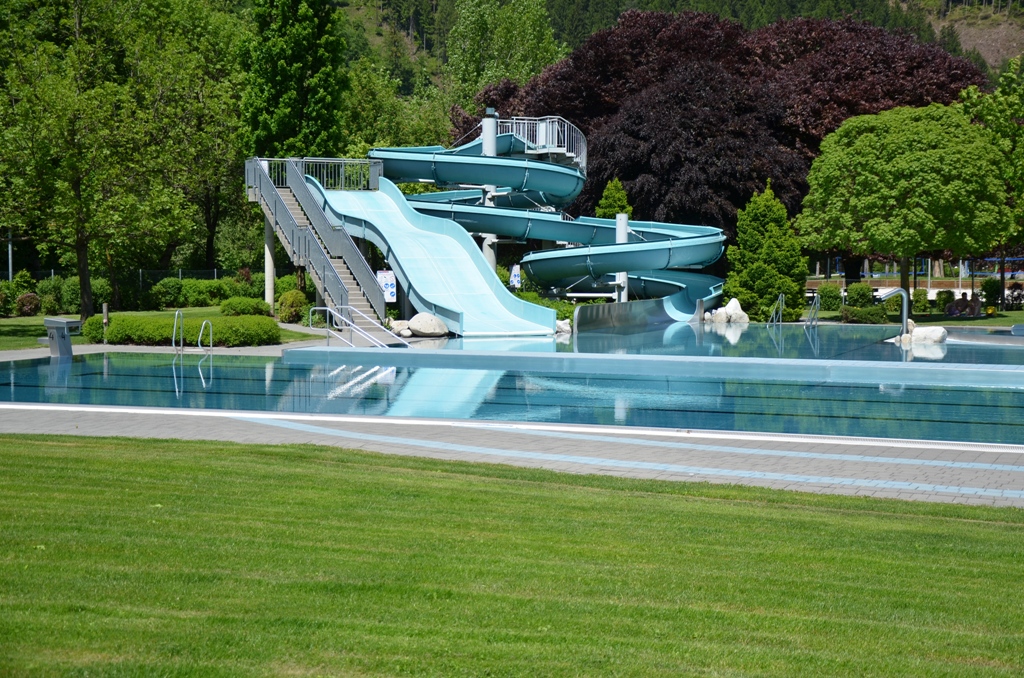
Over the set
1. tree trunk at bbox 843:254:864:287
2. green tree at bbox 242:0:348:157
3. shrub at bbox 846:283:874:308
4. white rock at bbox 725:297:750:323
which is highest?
green tree at bbox 242:0:348:157

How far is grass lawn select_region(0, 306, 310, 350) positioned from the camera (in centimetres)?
2786

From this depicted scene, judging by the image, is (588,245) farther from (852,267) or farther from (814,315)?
(852,267)

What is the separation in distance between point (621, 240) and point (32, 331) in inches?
697

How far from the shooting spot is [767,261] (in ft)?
121

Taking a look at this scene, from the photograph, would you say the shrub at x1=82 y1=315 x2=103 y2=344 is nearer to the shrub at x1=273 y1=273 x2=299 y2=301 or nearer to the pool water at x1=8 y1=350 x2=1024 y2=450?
the pool water at x1=8 y1=350 x2=1024 y2=450

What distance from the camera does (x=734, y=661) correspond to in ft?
15.8

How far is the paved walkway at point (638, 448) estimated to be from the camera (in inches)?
419

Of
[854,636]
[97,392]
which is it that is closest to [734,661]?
[854,636]

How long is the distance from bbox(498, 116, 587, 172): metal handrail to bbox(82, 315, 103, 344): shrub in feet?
50.4

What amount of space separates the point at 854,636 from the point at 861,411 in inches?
460

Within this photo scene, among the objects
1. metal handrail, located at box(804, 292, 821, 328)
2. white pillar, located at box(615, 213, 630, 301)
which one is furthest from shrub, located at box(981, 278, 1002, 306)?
white pillar, located at box(615, 213, 630, 301)

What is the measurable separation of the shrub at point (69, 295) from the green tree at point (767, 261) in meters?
22.9

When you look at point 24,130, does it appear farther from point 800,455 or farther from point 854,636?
point 854,636

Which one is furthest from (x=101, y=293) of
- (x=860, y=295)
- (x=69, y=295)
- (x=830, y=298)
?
(x=830, y=298)
